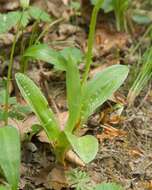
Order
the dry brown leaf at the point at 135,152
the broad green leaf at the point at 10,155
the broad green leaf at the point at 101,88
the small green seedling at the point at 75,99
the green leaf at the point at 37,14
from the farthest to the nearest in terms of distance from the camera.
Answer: the green leaf at the point at 37,14
the dry brown leaf at the point at 135,152
the broad green leaf at the point at 101,88
the small green seedling at the point at 75,99
the broad green leaf at the point at 10,155

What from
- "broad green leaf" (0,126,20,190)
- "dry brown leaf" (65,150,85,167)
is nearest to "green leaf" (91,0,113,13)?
"dry brown leaf" (65,150,85,167)

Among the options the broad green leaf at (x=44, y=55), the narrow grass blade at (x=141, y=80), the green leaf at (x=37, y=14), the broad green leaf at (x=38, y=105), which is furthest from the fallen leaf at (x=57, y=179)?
the green leaf at (x=37, y=14)

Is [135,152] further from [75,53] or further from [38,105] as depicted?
[75,53]

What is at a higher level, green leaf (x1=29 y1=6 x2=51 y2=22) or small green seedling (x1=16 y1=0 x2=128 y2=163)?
green leaf (x1=29 y1=6 x2=51 y2=22)

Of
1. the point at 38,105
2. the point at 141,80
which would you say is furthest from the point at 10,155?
the point at 141,80

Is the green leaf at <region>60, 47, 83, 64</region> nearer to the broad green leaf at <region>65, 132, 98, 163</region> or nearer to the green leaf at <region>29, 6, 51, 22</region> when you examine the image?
the green leaf at <region>29, 6, 51, 22</region>

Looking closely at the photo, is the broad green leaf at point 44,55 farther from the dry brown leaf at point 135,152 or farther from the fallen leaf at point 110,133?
the dry brown leaf at point 135,152
